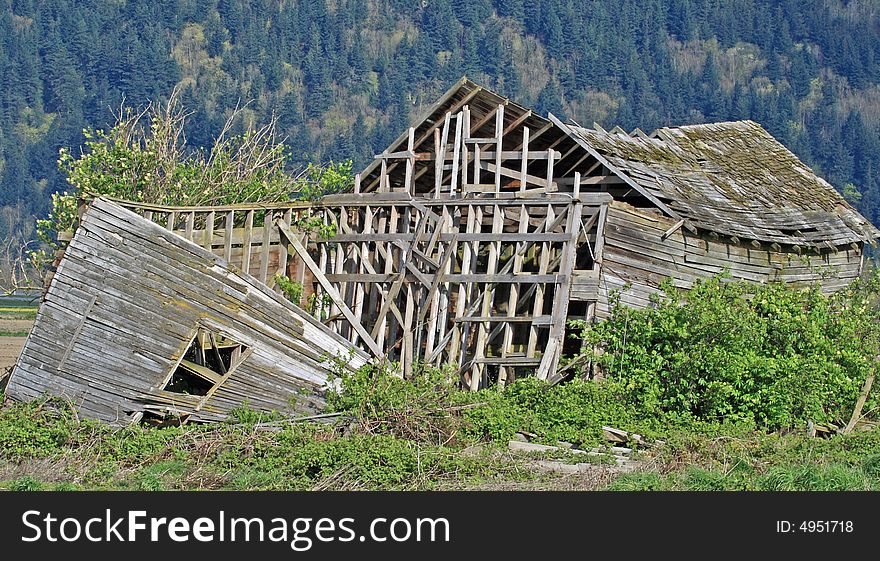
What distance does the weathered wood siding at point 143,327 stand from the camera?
1883cm

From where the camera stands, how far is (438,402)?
18641 mm

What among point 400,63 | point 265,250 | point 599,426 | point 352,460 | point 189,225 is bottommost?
point 400,63

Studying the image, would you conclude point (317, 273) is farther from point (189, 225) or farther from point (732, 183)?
point (732, 183)

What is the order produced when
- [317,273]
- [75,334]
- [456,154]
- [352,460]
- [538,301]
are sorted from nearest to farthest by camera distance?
[352,460], [75,334], [538,301], [317,273], [456,154]

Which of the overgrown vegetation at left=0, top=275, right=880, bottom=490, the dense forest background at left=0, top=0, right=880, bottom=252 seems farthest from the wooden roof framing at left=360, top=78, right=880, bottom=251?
the dense forest background at left=0, top=0, right=880, bottom=252

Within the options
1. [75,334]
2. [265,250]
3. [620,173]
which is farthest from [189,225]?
[620,173]

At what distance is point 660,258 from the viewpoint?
2228cm

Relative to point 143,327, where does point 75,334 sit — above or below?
below

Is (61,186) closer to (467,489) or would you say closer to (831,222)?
(831,222)

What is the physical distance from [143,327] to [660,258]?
27.0 ft

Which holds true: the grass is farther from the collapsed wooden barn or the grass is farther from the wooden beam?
the wooden beam

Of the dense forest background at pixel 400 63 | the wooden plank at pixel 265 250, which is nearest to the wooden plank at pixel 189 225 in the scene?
the wooden plank at pixel 265 250

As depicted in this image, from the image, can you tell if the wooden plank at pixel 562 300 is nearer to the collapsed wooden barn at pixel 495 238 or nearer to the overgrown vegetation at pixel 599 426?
the collapsed wooden barn at pixel 495 238

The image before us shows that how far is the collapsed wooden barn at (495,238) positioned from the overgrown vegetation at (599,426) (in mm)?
790
